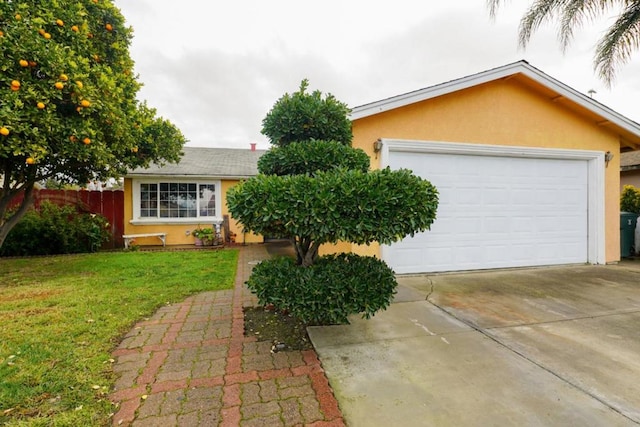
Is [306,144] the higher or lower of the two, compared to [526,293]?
higher

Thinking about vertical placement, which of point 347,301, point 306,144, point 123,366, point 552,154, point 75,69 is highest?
point 75,69

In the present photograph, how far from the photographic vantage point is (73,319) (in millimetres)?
3592

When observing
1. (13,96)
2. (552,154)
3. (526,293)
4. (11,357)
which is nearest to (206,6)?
(13,96)

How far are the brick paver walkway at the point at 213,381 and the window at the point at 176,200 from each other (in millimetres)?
7782

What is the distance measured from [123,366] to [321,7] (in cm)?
871

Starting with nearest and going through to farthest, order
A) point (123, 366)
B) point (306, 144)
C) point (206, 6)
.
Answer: point (123, 366) → point (306, 144) → point (206, 6)

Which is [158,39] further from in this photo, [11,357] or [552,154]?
[552,154]

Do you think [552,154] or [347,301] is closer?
[347,301]

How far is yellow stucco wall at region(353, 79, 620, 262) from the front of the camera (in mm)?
5812

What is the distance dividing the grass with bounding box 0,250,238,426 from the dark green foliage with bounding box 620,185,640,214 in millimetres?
11148

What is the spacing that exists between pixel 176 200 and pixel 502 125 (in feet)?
32.5

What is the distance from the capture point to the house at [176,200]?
10242 millimetres

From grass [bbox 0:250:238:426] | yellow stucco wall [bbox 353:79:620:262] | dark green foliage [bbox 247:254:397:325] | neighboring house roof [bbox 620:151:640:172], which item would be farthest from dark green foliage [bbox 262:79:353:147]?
neighboring house roof [bbox 620:151:640:172]

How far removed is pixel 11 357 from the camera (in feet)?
8.85
